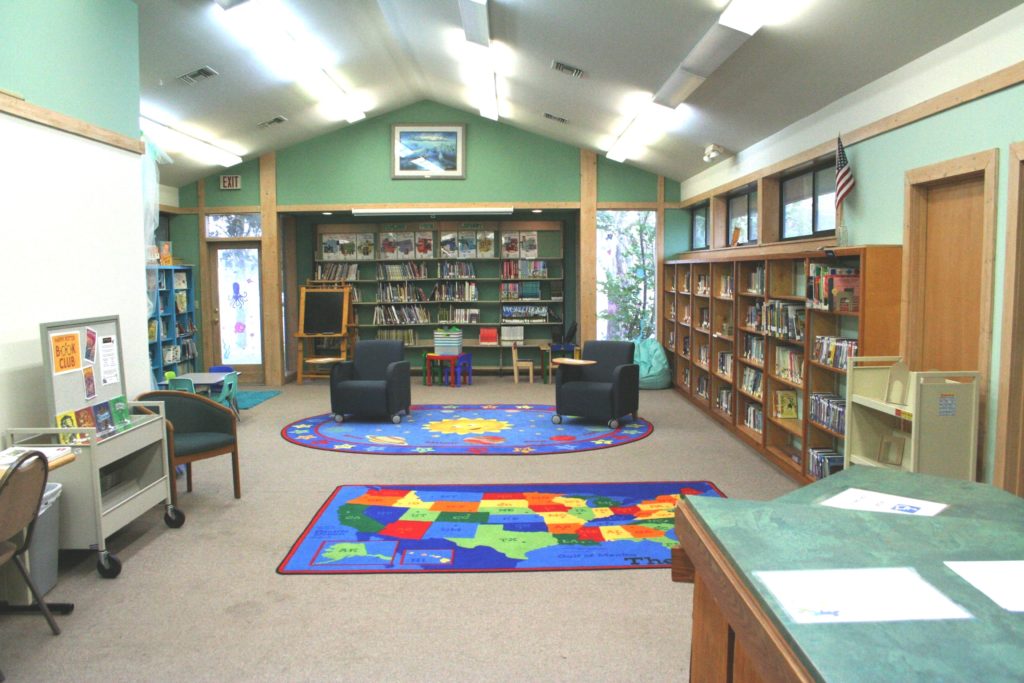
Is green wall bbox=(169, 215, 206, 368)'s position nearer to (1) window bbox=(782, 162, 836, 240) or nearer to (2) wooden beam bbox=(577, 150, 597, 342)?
(2) wooden beam bbox=(577, 150, 597, 342)

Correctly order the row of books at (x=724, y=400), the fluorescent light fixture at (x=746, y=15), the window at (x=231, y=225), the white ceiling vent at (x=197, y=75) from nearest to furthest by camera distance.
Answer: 1. the fluorescent light fixture at (x=746, y=15)
2. the white ceiling vent at (x=197, y=75)
3. the row of books at (x=724, y=400)
4. the window at (x=231, y=225)

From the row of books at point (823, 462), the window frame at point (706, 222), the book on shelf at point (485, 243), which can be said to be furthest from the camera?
the book on shelf at point (485, 243)

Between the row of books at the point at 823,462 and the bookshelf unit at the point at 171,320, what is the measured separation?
6.89 m

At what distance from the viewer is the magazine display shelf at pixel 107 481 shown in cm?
398

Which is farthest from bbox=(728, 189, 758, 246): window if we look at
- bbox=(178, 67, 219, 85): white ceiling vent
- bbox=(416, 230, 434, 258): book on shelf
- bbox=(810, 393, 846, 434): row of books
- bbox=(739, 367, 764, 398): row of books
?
bbox=(178, 67, 219, 85): white ceiling vent

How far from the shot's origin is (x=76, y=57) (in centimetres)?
498

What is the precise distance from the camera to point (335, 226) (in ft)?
39.7

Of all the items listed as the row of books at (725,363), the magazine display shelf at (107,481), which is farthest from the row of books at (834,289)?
the magazine display shelf at (107,481)

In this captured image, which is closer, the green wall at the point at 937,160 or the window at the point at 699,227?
the green wall at the point at 937,160

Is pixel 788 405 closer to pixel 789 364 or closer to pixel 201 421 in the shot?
pixel 789 364

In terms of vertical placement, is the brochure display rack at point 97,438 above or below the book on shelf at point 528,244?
below

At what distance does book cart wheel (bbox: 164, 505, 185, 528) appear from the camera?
483 cm

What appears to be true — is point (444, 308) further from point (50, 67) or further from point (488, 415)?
point (50, 67)

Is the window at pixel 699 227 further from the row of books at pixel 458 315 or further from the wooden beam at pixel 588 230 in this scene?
the row of books at pixel 458 315
